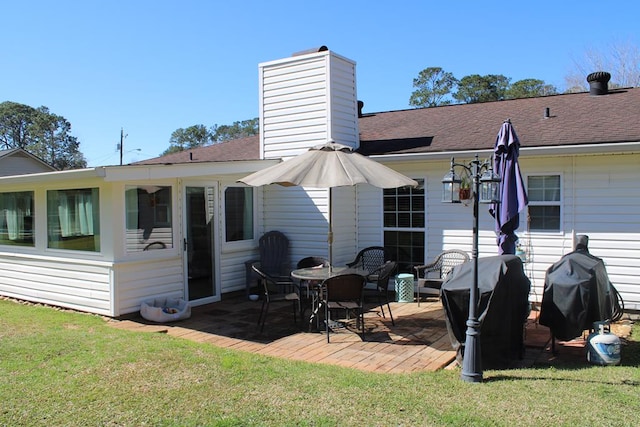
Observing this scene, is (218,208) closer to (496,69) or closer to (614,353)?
(614,353)

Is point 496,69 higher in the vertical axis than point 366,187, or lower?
higher

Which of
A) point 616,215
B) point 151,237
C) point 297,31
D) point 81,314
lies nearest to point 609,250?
point 616,215

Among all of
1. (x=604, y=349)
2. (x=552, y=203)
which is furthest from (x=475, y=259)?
(x=552, y=203)

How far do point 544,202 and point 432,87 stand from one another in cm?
3300

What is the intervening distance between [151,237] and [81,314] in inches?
61.1

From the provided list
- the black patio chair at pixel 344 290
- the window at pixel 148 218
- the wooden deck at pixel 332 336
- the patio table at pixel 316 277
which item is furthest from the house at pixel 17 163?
the black patio chair at pixel 344 290

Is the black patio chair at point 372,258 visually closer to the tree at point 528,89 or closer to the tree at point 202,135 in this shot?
the tree at point 528,89

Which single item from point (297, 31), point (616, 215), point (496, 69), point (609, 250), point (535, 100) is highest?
point (496, 69)

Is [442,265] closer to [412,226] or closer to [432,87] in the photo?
[412,226]

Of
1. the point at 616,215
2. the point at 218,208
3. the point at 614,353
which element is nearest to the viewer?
the point at 614,353

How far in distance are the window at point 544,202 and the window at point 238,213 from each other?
5123 millimetres

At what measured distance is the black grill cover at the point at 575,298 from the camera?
5223 mm

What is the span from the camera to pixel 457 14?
1358 centimetres

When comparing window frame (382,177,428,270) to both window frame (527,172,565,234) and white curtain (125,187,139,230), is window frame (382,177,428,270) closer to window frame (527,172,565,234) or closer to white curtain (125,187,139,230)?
window frame (527,172,565,234)
